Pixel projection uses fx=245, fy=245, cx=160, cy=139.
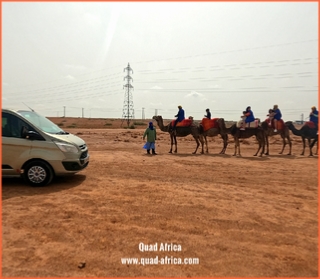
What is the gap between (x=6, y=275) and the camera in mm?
3256

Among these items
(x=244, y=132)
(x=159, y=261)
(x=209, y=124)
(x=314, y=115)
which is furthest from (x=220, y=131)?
(x=159, y=261)

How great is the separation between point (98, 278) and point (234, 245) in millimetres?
2152

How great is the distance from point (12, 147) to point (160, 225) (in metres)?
4.65

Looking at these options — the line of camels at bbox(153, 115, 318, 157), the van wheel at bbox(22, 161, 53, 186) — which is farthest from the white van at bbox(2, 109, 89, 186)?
the line of camels at bbox(153, 115, 318, 157)

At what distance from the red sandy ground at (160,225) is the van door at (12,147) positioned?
0.58 m

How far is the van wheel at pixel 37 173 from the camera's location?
665 cm

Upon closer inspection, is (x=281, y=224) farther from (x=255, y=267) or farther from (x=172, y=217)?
(x=172, y=217)

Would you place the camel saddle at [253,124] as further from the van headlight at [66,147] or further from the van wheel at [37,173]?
the van wheel at [37,173]

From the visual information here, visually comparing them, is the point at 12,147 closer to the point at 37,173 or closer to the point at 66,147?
the point at 37,173

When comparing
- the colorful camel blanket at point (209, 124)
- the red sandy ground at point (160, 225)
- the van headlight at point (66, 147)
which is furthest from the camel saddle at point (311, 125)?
the van headlight at point (66, 147)

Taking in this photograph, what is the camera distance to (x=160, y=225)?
460 centimetres

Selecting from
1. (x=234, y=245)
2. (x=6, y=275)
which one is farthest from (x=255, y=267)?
(x=6, y=275)

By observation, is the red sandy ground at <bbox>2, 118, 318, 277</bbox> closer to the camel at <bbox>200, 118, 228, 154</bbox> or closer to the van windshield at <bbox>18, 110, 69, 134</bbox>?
the van windshield at <bbox>18, 110, 69, 134</bbox>

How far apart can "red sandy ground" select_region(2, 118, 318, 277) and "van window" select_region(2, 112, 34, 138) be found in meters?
1.42
